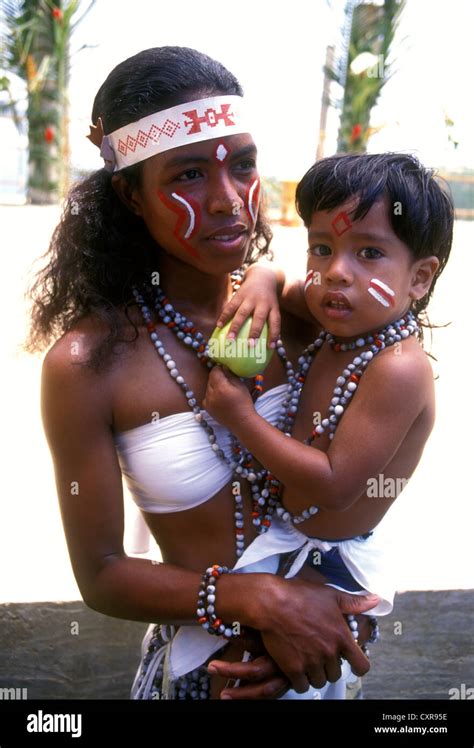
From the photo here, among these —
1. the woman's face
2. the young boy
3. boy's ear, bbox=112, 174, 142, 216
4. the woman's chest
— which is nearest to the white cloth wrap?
the young boy

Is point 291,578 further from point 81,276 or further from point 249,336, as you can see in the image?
point 81,276

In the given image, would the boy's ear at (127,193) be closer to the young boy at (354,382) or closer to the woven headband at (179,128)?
the woven headband at (179,128)

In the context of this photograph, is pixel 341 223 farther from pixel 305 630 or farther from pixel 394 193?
pixel 305 630

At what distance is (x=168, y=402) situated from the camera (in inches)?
67.5

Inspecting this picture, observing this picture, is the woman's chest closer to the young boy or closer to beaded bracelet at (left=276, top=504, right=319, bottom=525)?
the young boy

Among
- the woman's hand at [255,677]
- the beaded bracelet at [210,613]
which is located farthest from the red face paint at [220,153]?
the woman's hand at [255,677]

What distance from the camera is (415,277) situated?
5.45 ft

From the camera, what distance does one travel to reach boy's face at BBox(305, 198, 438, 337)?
1.57m

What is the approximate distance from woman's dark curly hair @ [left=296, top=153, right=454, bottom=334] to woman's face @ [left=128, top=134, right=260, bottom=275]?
15 centimetres

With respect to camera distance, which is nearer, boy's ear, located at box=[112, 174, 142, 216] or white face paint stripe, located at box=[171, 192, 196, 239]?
white face paint stripe, located at box=[171, 192, 196, 239]

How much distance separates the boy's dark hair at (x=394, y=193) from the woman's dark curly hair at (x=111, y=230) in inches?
13.3

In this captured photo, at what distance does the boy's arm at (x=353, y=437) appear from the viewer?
151 cm

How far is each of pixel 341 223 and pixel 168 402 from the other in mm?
550
